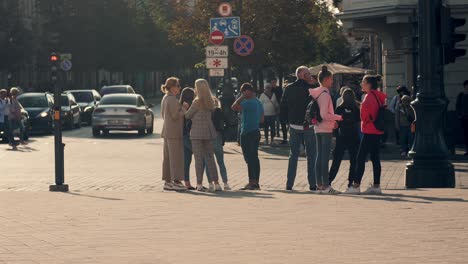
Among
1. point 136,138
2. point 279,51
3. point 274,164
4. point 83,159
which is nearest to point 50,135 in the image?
point 136,138

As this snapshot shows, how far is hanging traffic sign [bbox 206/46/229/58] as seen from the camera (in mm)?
32875

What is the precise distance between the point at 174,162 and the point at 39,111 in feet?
83.6

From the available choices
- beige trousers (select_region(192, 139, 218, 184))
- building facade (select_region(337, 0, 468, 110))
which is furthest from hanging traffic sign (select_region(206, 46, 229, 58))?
beige trousers (select_region(192, 139, 218, 184))

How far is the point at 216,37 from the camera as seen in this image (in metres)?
33.2

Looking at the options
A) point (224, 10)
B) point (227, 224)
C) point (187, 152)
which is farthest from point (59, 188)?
point (224, 10)

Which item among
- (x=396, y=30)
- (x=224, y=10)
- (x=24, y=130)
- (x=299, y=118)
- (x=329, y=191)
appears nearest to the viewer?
(x=329, y=191)

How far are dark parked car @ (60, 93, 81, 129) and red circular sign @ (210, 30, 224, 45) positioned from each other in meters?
15.1

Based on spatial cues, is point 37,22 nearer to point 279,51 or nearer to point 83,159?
point 279,51

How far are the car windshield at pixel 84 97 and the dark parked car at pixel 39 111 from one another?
29.8 feet

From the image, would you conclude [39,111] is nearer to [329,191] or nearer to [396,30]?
[396,30]

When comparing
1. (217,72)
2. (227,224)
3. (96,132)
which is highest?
(217,72)

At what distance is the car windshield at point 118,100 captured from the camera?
44.0 metres

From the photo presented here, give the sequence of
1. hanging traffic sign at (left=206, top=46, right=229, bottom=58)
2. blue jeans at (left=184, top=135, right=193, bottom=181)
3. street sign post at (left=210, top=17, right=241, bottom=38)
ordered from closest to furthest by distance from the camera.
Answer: blue jeans at (left=184, top=135, right=193, bottom=181) < hanging traffic sign at (left=206, top=46, right=229, bottom=58) < street sign post at (left=210, top=17, right=241, bottom=38)

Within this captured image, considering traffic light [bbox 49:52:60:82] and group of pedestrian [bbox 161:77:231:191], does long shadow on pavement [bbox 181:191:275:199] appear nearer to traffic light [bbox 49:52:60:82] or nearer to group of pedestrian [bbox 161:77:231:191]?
group of pedestrian [bbox 161:77:231:191]
